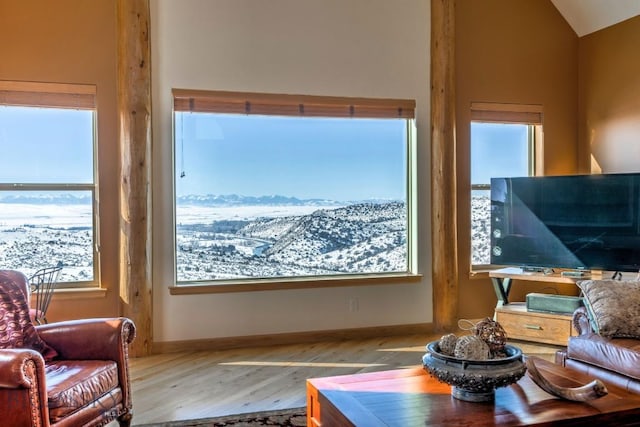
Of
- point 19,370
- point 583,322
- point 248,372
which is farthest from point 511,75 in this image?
point 19,370

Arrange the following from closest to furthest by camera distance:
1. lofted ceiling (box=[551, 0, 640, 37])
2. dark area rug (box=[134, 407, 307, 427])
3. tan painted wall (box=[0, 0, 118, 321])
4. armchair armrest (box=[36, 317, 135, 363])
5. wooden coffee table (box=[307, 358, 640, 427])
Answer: wooden coffee table (box=[307, 358, 640, 427])
armchair armrest (box=[36, 317, 135, 363])
dark area rug (box=[134, 407, 307, 427])
tan painted wall (box=[0, 0, 118, 321])
lofted ceiling (box=[551, 0, 640, 37])

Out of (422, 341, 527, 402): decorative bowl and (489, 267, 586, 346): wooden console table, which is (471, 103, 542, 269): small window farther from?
(422, 341, 527, 402): decorative bowl

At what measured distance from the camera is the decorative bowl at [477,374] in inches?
81.0

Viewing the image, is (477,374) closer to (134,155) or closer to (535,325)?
(535,325)

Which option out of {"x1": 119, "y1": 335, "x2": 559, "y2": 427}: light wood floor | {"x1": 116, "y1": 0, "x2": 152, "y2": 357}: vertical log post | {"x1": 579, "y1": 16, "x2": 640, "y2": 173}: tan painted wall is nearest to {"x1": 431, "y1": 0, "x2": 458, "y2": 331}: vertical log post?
{"x1": 119, "y1": 335, "x2": 559, "y2": 427}: light wood floor

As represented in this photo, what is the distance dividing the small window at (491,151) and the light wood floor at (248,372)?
1.11m

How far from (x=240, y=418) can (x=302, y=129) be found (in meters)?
2.56

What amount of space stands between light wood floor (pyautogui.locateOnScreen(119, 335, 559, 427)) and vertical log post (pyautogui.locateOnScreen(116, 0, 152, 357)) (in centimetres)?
53

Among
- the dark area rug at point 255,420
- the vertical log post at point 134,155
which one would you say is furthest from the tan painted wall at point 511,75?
the vertical log post at point 134,155

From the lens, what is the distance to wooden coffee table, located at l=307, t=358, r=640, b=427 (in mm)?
1986

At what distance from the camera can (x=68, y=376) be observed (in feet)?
8.07

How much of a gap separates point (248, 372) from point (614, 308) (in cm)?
238

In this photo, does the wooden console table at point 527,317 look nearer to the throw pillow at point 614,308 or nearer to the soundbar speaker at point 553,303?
the soundbar speaker at point 553,303

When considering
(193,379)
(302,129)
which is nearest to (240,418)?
(193,379)
